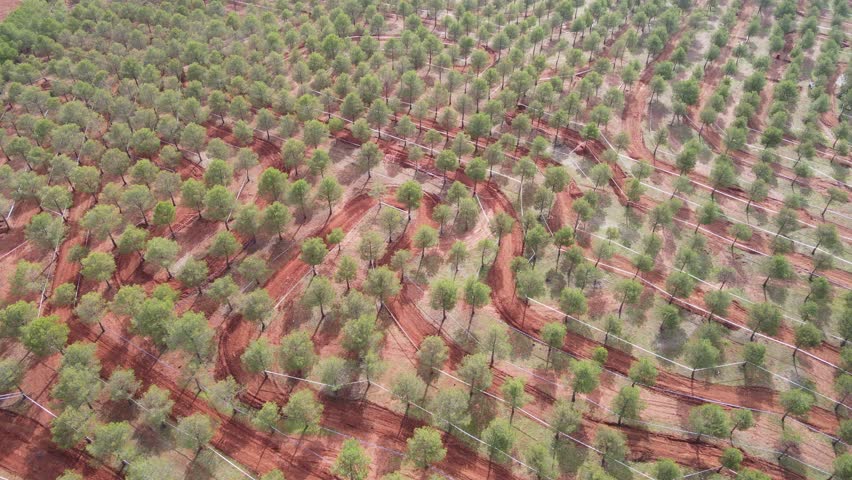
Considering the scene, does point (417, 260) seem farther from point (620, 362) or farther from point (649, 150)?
point (649, 150)

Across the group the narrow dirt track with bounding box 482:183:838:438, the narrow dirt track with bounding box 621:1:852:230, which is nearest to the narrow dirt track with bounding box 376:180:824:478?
the narrow dirt track with bounding box 482:183:838:438

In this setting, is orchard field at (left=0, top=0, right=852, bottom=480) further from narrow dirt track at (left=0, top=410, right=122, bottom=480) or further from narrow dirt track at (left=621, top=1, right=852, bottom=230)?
narrow dirt track at (left=621, top=1, right=852, bottom=230)

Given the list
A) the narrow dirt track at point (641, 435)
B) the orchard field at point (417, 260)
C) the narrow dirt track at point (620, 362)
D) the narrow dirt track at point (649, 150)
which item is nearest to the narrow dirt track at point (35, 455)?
the orchard field at point (417, 260)

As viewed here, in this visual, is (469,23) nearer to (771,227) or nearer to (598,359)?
(771,227)

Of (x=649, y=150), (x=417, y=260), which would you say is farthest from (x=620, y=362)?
(x=649, y=150)

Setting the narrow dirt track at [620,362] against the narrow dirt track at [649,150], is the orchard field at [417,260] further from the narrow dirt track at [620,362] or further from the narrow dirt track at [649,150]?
the narrow dirt track at [649,150]

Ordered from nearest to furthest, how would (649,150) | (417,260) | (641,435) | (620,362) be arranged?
(641,435), (620,362), (417,260), (649,150)

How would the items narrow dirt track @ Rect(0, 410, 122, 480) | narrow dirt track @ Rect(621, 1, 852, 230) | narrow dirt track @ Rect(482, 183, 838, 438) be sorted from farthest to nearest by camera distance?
1. narrow dirt track @ Rect(621, 1, 852, 230)
2. narrow dirt track @ Rect(482, 183, 838, 438)
3. narrow dirt track @ Rect(0, 410, 122, 480)

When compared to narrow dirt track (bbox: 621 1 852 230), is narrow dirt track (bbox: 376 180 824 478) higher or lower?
lower

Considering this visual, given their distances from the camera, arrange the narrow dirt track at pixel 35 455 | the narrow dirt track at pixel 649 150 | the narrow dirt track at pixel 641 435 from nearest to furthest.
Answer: the narrow dirt track at pixel 35 455
the narrow dirt track at pixel 641 435
the narrow dirt track at pixel 649 150
